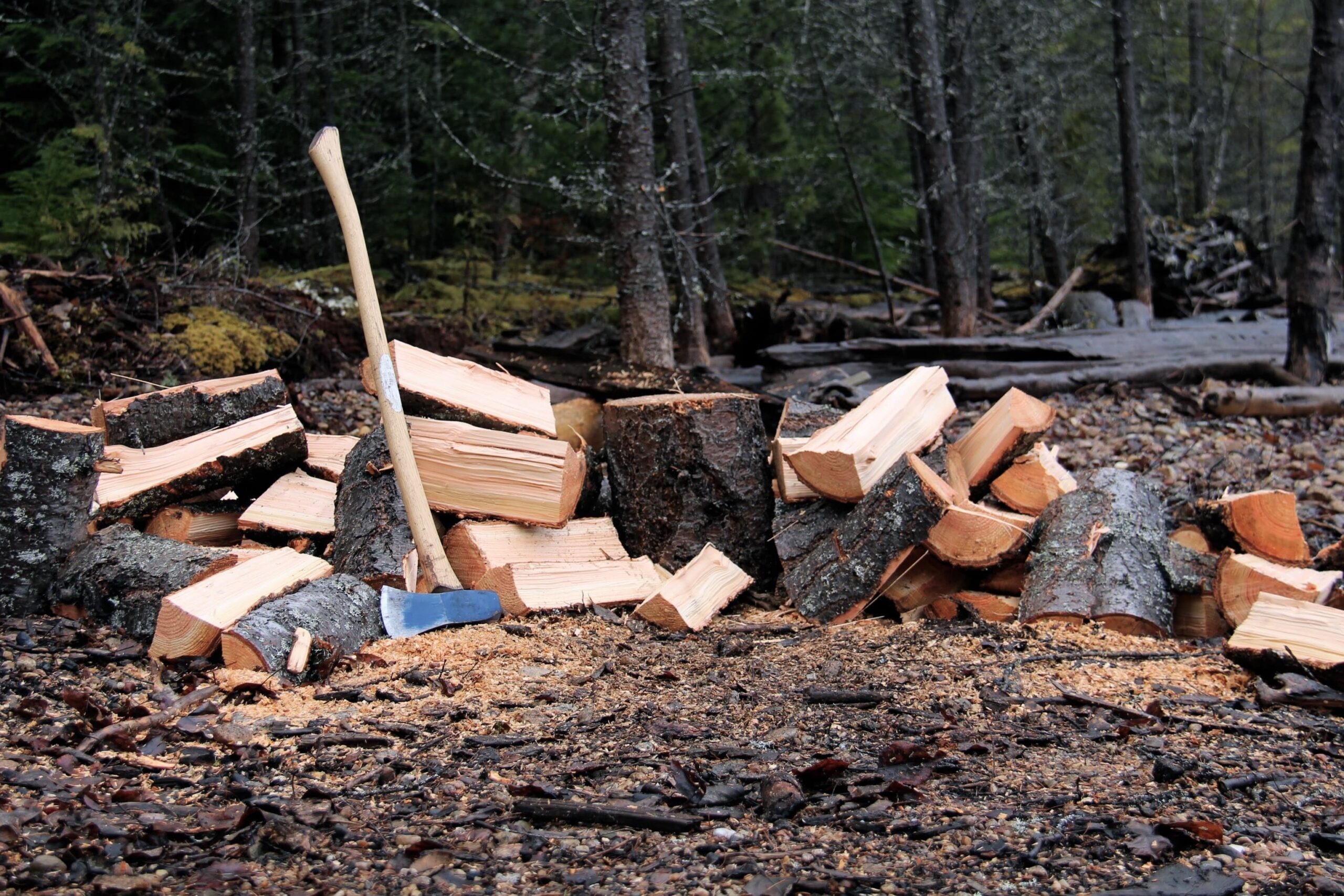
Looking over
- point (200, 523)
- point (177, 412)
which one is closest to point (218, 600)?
point (200, 523)

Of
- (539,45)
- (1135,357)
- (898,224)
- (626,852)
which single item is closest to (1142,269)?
(898,224)

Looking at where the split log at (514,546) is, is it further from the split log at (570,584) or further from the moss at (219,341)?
the moss at (219,341)

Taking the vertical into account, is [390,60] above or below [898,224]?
above

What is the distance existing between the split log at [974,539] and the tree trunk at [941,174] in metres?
8.24

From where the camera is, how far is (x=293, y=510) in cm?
481

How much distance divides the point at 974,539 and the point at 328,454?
3339 mm

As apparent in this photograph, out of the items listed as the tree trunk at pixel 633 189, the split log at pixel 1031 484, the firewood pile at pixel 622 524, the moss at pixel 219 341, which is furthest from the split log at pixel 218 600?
the moss at pixel 219 341

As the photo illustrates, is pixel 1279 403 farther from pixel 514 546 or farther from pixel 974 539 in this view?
pixel 514 546

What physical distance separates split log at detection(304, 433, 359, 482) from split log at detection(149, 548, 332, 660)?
1011 millimetres

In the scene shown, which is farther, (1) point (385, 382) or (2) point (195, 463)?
(2) point (195, 463)

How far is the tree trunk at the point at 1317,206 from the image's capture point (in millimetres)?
8812

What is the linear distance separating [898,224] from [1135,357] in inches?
353

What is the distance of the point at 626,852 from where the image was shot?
226 centimetres

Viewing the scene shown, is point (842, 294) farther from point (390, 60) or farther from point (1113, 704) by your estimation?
point (1113, 704)
